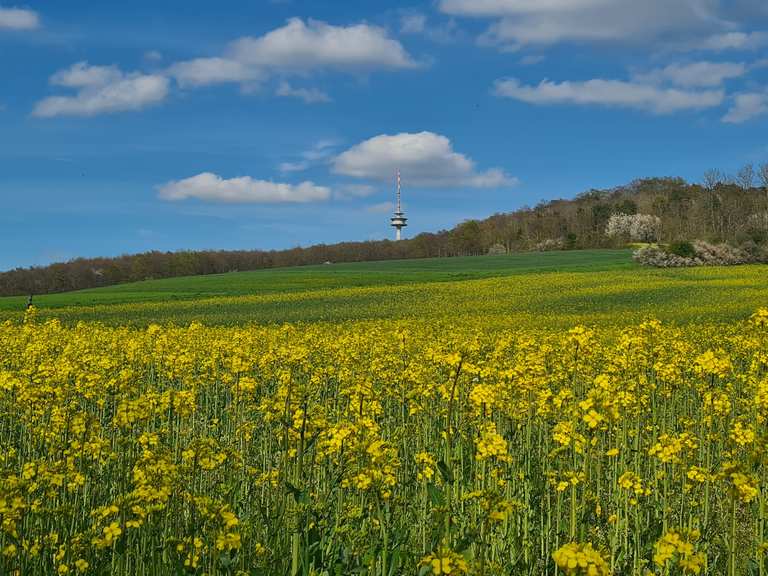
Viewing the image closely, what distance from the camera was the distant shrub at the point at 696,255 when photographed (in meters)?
67.1

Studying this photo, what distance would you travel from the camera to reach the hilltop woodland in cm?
10844

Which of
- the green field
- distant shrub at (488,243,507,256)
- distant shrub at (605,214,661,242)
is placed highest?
distant shrub at (605,214,661,242)

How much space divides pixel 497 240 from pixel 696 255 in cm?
6695

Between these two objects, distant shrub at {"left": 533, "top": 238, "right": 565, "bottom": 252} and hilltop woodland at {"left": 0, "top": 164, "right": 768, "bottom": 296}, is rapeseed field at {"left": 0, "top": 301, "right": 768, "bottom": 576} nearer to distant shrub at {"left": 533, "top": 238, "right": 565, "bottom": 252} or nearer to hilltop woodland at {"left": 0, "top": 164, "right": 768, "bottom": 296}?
hilltop woodland at {"left": 0, "top": 164, "right": 768, "bottom": 296}

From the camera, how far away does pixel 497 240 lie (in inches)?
5290

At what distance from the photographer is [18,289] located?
332 ft

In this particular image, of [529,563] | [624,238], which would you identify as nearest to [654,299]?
[529,563]

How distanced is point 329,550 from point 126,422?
2.09 m

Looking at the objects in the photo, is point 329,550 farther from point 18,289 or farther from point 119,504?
point 18,289

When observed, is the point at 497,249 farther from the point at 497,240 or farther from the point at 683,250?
the point at 683,250

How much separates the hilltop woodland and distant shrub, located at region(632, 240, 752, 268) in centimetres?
2730

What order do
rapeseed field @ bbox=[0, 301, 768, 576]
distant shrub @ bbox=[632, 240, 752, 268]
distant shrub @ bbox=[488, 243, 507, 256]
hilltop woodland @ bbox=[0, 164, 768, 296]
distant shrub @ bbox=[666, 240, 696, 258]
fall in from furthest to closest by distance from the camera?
distant shrub @ bbox=[488, 243, 507, 256] → hilltop woodland @ bbox=[0, 164, 768, 296] → distant shrub @ bbox=[666, 240, 696, 258] → distant shrub @ bbox=[632, 240, 752, 268] → rapeseed field @ bbox=[0, 301, 768, 576]

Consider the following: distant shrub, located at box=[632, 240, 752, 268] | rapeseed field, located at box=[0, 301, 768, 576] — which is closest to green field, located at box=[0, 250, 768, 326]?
distant shrub, located at box=[632, 240, 752, 268]

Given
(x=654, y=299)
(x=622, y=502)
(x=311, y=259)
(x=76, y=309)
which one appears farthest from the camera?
(x=311, y=259)
